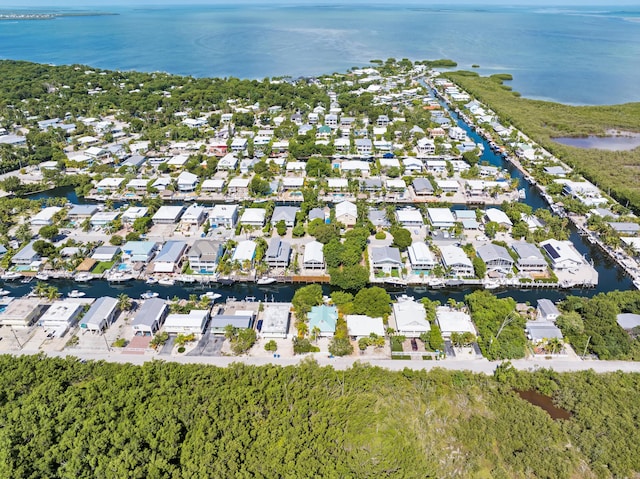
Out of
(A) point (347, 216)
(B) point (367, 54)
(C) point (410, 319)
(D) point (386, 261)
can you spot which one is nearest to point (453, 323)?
(C) point (410, 319)

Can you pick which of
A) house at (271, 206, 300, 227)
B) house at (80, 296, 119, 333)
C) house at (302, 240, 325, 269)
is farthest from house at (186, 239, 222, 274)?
house at (271, 206, 300, 227)

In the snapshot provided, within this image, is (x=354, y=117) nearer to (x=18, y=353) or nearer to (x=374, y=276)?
(x=374, y=276)

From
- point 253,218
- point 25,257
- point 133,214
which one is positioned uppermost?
point 253,218

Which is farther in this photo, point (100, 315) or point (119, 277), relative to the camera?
point (119, 277)

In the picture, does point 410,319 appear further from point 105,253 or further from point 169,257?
point 105,253

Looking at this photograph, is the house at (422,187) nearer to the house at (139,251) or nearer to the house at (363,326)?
the house at (363,326)

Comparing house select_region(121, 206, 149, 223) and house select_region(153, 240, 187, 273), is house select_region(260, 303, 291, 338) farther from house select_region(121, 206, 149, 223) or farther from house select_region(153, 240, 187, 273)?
house select_region(121, 206, 149, 223)

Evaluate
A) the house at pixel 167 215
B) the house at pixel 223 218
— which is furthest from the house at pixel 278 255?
the house at pixel 167 215
